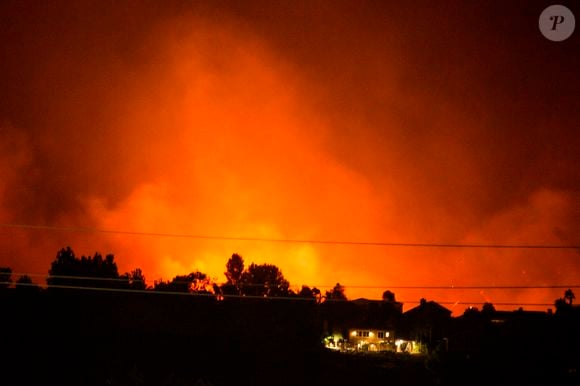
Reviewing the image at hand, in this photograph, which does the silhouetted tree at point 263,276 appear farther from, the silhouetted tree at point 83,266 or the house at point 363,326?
the silhouetted tree at point 83,266

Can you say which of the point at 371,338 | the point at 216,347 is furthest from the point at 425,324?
the point at 216,347

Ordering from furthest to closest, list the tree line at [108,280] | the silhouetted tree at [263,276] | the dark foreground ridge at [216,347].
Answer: the silhouetted tree at [263,276] → the tree line at [108,280] → the dark foreground ridge at [216,347]

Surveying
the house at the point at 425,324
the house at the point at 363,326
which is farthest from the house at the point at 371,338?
the house at the point at 425,324

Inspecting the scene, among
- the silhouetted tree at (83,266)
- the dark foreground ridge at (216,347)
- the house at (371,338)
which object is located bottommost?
the dark foreground ridge at (216,347)

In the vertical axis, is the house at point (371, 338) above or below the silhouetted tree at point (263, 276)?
below

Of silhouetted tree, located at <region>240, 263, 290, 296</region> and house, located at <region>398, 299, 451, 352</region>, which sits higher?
silhouetted tree, located at <region>240, 263, 290, 296</region>

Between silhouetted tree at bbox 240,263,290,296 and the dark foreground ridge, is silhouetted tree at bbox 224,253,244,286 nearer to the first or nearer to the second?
silhouetted tree at bbox 240,263,290,296

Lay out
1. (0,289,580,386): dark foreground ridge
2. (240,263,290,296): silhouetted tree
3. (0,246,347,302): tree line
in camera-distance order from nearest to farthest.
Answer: (0,289,580,386): dark foreground ridge
(0,246,347,302): tree line
(240,263,290,296): silhouetted tree

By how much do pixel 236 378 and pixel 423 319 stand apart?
47.5 m

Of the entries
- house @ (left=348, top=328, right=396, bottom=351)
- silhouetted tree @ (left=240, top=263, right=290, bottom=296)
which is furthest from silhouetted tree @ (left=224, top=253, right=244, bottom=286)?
house @ (left=348, top=328, right=396, bottom=351)

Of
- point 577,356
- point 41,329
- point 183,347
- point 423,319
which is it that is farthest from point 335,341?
point 577,356

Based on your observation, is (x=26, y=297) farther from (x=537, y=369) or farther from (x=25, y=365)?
(x=537, y=369)

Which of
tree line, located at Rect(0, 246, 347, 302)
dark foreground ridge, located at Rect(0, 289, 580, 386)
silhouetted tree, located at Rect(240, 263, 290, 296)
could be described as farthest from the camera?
silhouetted tree, located at Rect(240, 263, 290, 296)

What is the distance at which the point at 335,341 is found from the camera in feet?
282
